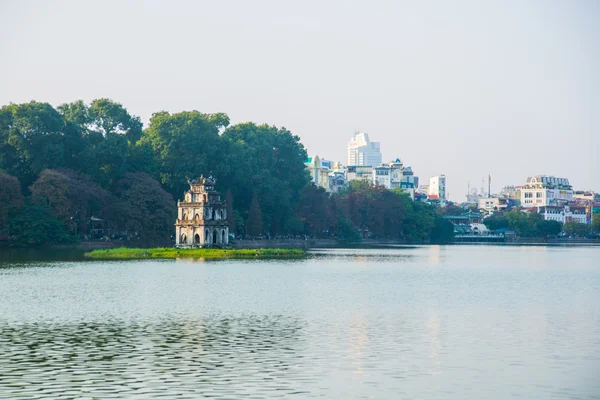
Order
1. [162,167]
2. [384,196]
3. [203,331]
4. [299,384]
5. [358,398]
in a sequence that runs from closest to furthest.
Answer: [358,398] < [299,384] < [203,331] < [162,167] < [384,196]

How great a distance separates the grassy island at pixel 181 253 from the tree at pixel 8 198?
35.8 ft

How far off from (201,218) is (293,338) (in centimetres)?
7627

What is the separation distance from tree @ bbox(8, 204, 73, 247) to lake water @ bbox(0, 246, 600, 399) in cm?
3655

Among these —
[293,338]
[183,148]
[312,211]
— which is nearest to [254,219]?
[183,148]

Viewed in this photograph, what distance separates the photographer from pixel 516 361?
30.5 m

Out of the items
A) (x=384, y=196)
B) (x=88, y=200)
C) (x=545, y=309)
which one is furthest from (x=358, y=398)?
(x=384, y=196)

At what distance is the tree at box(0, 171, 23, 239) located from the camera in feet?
326

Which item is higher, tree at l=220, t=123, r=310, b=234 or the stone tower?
tree at l=220, t=123, r=310, b=234

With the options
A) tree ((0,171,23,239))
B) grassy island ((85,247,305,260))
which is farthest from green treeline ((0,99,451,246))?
grassy island ((85,247,305,260))

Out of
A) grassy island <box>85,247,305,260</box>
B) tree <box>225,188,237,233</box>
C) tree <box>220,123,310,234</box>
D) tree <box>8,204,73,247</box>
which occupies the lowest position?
grassy island <box>85,247,305,260</box>

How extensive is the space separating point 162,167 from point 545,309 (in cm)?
8493

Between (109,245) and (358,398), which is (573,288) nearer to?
(358,398)

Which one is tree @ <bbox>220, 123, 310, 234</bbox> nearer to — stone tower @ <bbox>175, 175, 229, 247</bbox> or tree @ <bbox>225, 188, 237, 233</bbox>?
tree @ <bbox>225, 188, 237, 233</bbox>

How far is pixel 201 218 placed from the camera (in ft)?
362
